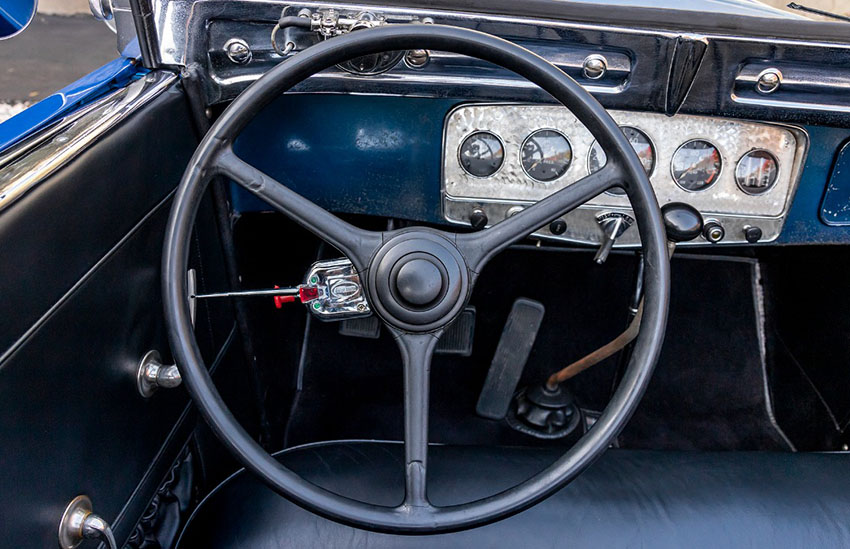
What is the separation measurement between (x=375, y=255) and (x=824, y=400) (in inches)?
59.2

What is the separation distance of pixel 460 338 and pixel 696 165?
2.84ft

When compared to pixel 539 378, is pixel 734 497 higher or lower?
higher

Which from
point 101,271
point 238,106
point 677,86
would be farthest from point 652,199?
point 101,271

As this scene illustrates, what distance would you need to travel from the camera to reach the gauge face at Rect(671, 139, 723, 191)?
4.97ft

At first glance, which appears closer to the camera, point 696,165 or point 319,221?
point 319,221

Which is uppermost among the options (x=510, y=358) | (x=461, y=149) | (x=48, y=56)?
(x=461, y=149)

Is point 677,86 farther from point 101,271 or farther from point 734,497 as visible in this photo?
→ point 101,271

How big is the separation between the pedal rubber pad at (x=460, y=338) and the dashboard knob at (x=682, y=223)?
85cm

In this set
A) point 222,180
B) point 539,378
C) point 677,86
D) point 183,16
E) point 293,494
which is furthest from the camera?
point 539,378

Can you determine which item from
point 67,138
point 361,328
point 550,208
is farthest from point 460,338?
point 67,138

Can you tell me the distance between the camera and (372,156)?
5.21 feet

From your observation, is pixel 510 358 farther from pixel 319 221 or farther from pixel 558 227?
pixel 319 221

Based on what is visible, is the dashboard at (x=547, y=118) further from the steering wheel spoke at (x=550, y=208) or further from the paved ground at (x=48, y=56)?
the paved ground at (x=48, y=56)

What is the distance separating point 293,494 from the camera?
92 cm
